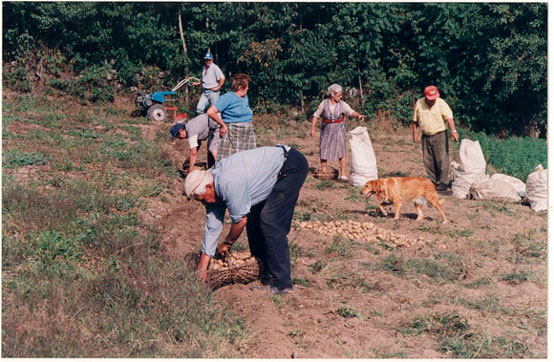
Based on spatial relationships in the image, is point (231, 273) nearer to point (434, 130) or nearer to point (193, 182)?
point (193, 182)

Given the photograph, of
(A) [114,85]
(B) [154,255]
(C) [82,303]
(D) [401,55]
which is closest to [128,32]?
(A) [114,85]

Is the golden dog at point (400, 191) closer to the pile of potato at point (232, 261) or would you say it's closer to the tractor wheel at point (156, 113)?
the pile of potato at point (232, 261)

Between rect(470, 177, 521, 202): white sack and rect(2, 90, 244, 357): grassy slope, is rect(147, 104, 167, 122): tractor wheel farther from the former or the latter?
rect(470, 177, 521, 202): white sack

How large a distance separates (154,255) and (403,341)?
240cm

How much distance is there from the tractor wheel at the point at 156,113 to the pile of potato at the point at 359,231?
728 centimetres

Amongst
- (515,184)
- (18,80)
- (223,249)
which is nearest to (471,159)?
(515,184)

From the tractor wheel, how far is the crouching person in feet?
30.1

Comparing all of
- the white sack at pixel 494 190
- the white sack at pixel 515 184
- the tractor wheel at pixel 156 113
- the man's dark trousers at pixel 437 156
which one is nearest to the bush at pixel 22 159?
the tractor wheel at pixel 156 113

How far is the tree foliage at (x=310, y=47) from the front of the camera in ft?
51.6

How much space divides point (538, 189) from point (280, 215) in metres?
5.66

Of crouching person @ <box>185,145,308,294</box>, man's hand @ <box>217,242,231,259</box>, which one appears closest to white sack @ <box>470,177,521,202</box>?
crouching person @ <box>185,145,308,294</box>

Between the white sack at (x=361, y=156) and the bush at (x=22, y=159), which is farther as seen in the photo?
the white sack at (x=361, y=156)

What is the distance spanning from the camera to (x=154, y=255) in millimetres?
5789

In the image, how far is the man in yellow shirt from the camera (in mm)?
9969
